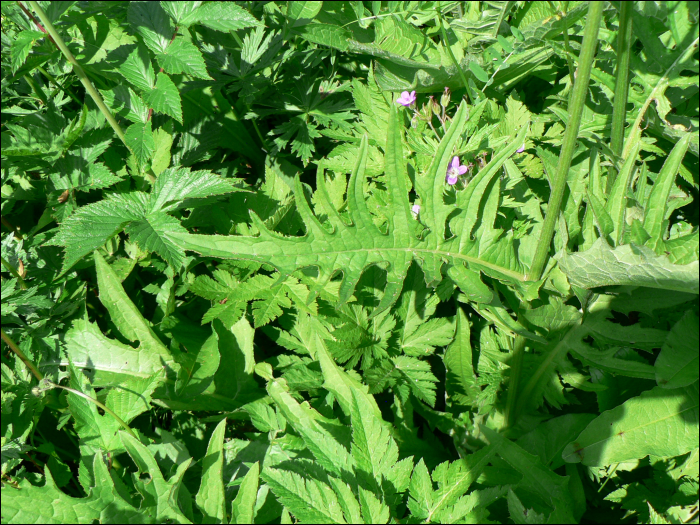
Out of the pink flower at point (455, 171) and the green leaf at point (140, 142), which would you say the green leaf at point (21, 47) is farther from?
the pink flower at point (455, 171)

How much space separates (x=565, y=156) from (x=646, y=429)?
975 mm

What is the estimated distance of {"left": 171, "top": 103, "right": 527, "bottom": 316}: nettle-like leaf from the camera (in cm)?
172

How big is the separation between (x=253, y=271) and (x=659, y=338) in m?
1.54

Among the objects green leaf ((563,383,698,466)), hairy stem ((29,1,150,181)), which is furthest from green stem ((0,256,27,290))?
green leaf ((563,383,698,466))

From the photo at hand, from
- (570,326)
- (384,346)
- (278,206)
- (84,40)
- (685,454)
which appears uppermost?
(84,40)

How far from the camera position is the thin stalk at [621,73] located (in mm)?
1535

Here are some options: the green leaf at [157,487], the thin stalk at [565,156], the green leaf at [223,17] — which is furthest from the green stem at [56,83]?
the thin stalk at [565,156]

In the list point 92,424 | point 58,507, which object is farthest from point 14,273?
point 58,507

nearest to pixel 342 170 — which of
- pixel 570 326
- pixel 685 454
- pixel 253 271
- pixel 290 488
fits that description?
pixel 253 271

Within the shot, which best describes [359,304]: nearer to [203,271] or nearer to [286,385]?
[286,385]

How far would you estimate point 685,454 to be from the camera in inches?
76.6

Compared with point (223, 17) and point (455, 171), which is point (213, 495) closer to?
point (455, 171)

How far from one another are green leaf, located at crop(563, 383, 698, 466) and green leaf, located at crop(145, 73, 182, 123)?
1.95 metres

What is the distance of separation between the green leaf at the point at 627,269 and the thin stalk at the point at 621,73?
45 cm
